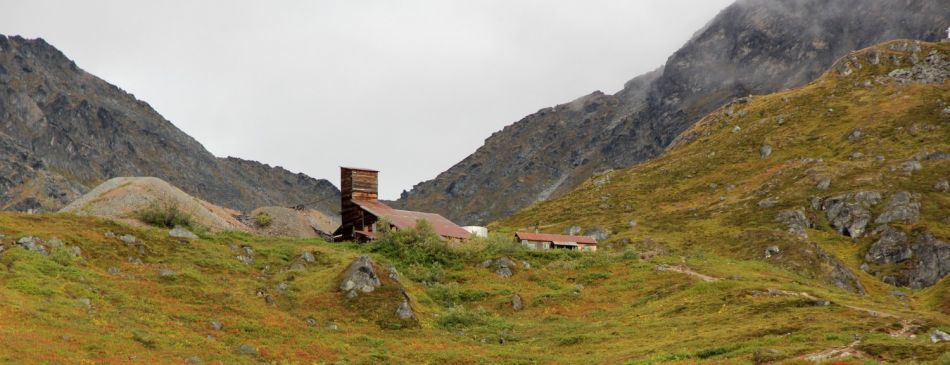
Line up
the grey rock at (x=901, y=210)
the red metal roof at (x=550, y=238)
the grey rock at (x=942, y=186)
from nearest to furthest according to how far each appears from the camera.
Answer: the red metal roof at (x=550, y=238) → the grey rock at (x=901, y=210) → the grey rock at (x=942, y=186)

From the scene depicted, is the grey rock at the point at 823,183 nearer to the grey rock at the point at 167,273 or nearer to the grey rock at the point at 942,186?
the grey rock at the point at 942,186

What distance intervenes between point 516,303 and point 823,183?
86150mm

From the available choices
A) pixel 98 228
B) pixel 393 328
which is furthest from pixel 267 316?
pixel 98 228

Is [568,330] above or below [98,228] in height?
below

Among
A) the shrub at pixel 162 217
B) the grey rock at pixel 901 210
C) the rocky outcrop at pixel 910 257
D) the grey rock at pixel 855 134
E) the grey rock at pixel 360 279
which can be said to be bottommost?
the rocky outcrop at pixel 910 257

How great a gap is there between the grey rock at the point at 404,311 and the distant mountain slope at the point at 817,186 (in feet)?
157

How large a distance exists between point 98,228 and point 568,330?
3922 cm

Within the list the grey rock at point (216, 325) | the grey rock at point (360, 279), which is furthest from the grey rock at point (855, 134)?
the grey rock at point (216, 325)

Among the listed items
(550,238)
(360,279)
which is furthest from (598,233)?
(360,279)

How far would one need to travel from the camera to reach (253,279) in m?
62.2

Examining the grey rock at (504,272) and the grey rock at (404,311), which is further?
the grey rock at (504,272)

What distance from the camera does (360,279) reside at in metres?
59.3

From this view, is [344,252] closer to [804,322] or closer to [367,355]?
[367,355]

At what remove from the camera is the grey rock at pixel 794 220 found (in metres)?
117
